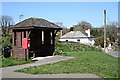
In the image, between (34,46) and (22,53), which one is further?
(34,46)

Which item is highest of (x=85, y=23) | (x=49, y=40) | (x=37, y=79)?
(x=85, y=23)

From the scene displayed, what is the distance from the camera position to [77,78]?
11.0 m

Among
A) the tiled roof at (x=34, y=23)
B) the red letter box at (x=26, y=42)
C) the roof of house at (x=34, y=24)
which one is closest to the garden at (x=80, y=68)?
the red letter box at (x=26, y=42)

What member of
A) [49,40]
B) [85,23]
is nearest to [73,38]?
[85,23]

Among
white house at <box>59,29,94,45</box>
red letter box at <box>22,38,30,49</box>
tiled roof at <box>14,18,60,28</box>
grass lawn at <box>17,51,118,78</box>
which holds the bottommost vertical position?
grass lawn at <box>17,51,118,78</box>

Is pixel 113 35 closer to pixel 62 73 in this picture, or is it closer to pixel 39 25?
pixel 39 25

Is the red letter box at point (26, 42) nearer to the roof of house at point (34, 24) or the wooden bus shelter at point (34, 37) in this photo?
the wooden bus shelter at point (34, 37)

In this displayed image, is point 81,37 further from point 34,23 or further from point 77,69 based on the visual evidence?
point 77,69

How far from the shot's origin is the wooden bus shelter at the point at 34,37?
20.9 m

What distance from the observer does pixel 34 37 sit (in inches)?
886

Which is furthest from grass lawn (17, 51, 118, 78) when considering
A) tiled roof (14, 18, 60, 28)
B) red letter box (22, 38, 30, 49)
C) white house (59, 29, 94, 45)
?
white house (59, 29, 94, 45)

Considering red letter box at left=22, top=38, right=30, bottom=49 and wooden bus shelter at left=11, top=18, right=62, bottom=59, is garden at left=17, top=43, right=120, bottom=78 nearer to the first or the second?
red letter box at left=22, top=38, right=30, bottom=49

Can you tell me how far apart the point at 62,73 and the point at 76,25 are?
277ft

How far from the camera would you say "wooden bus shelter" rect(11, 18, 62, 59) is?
823 inches
